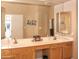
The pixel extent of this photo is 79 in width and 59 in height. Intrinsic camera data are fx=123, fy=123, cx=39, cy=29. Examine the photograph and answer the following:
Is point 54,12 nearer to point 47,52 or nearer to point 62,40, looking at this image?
point 62,40

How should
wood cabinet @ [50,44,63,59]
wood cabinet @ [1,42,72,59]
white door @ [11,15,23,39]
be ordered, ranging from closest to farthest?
white door @ [11,15,23,39], wood cabinet @ [1,42,72,59], wood cabinet @ [50,44,63,59]

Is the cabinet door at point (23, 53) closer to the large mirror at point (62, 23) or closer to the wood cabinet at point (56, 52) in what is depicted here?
the wood cabinet at point (56, 52)

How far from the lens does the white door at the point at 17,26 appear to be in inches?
57.4

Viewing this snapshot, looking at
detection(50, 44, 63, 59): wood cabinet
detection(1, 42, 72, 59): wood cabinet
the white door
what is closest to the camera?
the white door

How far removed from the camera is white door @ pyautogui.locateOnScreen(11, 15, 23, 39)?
57.4 inches

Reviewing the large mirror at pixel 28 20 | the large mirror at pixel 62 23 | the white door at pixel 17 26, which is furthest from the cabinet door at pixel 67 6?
the white door at pixel 17 26

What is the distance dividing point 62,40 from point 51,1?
58 centimetres

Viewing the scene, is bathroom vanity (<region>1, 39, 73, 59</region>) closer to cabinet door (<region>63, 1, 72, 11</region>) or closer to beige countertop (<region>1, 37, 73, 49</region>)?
beige countertop (<region>1, 37, 73, 49</region>)

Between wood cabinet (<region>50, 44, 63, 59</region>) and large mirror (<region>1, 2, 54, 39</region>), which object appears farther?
wood cabinet (<region>50, 44, 63, 59</region>)

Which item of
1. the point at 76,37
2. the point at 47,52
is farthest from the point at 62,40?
the point at 76,37

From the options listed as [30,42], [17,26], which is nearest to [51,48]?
[30,42]

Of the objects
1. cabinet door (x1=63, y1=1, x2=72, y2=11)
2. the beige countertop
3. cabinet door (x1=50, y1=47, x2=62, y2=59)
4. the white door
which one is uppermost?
cabinet door (x1=63, y1=1, x2=72, y2=11)

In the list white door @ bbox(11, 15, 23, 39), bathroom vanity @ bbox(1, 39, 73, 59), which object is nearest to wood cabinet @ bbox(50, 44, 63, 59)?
bathroom vanity @ bbox(1, 39, 73, 59)

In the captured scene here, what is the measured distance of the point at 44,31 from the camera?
172cm
